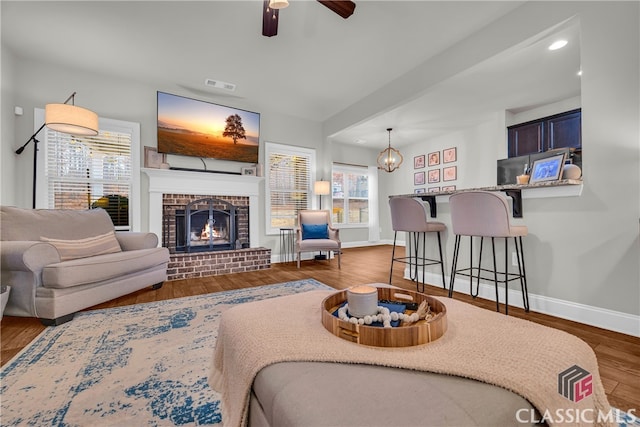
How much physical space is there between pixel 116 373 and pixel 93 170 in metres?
3.19

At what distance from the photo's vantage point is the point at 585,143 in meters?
2.12

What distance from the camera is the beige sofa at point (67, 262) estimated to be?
2.06m

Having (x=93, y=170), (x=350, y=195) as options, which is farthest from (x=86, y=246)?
(x=350, y=195)

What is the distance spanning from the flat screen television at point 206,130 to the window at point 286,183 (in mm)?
438

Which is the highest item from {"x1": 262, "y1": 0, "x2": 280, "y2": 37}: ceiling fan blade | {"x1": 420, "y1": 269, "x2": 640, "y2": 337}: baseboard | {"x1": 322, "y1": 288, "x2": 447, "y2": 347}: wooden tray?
{"x1": 262, "y1": 0, "x2": 280, "y2": 37}: ceiling fan blade

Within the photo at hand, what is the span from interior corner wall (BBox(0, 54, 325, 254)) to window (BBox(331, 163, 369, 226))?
117 inches

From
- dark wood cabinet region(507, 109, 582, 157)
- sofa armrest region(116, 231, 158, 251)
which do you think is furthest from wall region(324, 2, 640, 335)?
sofa armrest region(116, 231, 158, 251)

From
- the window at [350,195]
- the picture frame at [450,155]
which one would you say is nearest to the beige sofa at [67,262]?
the window at [350,195]

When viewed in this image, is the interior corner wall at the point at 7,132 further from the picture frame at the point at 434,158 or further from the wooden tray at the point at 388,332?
the picture frame at the point at 434,158

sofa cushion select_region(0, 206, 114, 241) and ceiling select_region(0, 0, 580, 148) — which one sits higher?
ceiling select_region(0, 0, 580, 148)

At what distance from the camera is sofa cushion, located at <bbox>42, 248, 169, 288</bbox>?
6.79 feet

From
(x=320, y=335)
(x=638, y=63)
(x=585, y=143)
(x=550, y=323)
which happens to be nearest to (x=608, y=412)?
(x=320, y=335)

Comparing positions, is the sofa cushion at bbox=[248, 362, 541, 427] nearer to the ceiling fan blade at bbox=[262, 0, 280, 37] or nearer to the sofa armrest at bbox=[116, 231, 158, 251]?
the ceiling fan blade at bbox=[262, 0, 280, 37]

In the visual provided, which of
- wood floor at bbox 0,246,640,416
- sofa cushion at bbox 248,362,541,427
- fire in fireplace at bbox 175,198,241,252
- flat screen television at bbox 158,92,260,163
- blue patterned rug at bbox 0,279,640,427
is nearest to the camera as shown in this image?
sofa cushion at bbox 248,362,541,427
